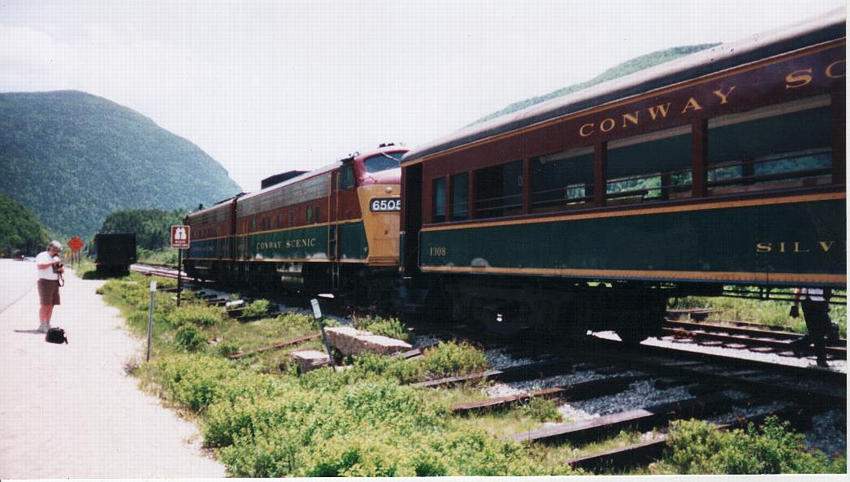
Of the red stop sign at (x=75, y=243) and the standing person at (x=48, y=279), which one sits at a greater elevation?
the red stop sign at (x=75, y=243)

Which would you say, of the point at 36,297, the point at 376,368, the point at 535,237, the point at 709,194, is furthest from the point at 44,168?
the point at 709,194

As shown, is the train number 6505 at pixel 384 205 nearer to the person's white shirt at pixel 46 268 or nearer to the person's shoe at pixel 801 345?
the person's white shirt at pixel 46 268

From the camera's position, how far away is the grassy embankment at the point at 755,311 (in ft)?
33.8

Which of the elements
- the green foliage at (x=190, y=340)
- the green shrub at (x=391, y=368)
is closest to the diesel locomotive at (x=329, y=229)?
the green foliage at (x=190, y=340)

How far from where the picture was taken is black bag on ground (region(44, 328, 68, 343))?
8.16 m

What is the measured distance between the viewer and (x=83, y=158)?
9211 millimetres

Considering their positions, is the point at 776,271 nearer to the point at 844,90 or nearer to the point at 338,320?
the point at 844,90

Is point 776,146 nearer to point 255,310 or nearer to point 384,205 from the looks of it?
point 384,205

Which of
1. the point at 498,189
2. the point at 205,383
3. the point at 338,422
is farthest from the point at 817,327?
the point at 205,383

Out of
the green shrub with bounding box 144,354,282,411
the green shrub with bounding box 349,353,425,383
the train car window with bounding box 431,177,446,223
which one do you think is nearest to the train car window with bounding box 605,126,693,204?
the train car window with bounding box 431,177,446,223

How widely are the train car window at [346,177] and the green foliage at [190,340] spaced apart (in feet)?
14.5

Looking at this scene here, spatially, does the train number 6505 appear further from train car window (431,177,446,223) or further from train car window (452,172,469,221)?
train car window (452,172,469,221)

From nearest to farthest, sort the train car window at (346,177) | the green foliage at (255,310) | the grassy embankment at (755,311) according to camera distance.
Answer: the grassy embankment at (755,311) → the train car window at (346,177) → the green foliage at (255,310)

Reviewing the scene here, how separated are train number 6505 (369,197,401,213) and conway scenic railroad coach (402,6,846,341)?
2.06 meters
